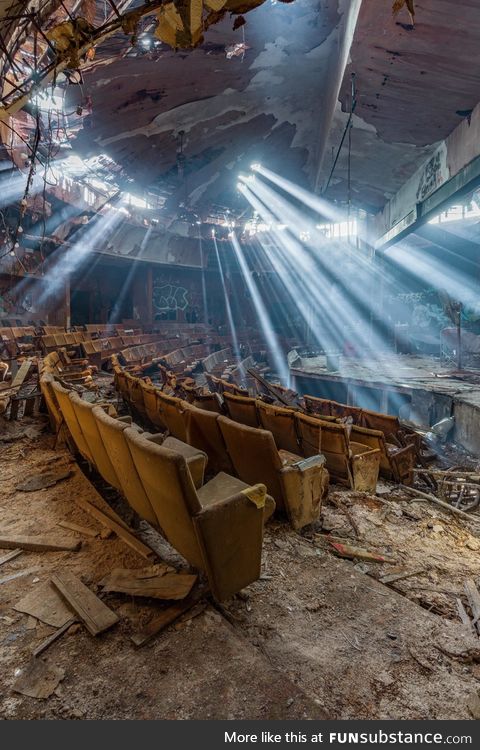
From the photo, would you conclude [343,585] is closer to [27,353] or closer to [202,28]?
[202,28]

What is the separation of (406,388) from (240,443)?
7.86 meters

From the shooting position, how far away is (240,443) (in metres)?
3.12

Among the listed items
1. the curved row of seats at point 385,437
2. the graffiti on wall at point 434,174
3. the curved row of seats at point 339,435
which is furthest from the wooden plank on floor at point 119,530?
the graffiti on wall at point 434,174

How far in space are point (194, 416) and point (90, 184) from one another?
1560cm

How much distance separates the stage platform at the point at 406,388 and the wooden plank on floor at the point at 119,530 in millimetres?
7195

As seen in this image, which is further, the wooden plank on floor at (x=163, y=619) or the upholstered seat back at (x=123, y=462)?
the upholstered seat back at (x=123, y=462)

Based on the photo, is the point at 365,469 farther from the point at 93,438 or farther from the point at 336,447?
the point at 93,438

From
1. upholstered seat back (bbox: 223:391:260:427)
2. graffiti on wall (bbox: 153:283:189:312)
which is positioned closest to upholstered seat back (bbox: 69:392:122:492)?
upholstered seat back (bbox: 223:391:260:427)

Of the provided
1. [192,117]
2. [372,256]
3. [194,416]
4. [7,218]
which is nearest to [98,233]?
[7,218]

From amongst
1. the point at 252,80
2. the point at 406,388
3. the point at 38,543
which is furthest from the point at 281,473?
the point at 252,80

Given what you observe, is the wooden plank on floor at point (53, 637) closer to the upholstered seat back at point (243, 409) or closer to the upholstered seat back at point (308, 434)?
the upholstered seat back at point (308, 434)

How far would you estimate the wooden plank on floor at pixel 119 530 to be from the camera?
250cm

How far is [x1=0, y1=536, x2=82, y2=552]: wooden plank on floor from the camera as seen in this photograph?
2594 mm

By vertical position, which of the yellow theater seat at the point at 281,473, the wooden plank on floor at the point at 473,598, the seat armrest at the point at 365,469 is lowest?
the wooden plank on floor at the point at 473,598
